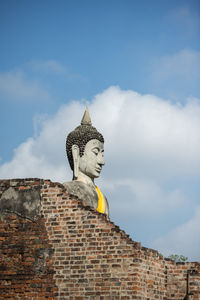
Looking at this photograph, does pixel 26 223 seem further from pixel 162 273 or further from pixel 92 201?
pixel 162 273

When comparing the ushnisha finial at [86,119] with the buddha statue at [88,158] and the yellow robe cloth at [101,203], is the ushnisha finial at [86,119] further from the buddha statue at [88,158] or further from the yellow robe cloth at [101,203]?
the yellow robe cloth at [101,203]

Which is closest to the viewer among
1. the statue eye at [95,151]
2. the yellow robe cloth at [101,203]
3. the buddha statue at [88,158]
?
the yellow robe cloth at [101,203]

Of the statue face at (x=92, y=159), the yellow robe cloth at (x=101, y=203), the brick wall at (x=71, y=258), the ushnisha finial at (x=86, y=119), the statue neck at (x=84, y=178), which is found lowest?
the brick wall at (x=71, y=258)

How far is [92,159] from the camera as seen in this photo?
18734mm

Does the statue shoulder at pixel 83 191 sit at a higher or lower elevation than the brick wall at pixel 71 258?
higher

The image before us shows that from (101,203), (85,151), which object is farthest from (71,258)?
(85,151)

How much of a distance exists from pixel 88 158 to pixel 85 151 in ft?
0.70

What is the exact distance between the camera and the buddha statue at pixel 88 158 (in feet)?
60.5

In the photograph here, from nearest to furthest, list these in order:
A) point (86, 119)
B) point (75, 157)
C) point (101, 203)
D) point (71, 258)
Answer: point (71, 258)
point (101, 203)
point (75, 157)
point (86, 119)

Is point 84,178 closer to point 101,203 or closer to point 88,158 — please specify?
point 88,158

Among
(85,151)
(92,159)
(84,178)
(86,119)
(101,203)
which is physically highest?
(86,119)

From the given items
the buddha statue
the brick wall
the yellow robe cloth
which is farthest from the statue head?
the brick wall

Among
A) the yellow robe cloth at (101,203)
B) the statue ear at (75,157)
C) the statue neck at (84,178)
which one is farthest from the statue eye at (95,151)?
the yellow robe cloth at (101,203)

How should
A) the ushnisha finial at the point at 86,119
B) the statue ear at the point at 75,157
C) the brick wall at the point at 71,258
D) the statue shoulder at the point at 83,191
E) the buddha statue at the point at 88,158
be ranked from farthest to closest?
the ushnisha finial at the point at 86,119
the statue ear at the point at 75,157
the buddha statue at the point at 88,158
the statue shoulder at the point at 83,191
the brick wall at the point at 71,258
